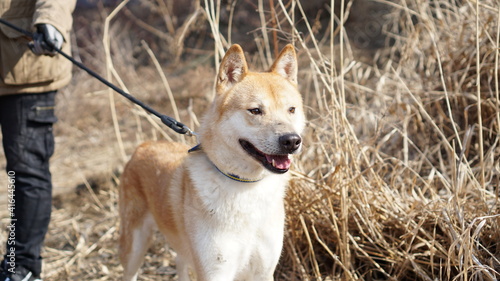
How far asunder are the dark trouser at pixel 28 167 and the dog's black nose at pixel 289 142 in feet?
5.43

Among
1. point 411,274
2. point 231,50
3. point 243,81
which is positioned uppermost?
point 231,50

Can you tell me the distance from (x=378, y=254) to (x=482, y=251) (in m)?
0.57

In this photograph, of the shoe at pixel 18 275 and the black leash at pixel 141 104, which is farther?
the shoe at pixel 18 275

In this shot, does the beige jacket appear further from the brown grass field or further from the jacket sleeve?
the brown grass field

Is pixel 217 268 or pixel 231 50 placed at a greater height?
pixel 231 50

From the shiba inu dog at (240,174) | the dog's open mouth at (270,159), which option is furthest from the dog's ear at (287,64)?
the dog's open mouth at (270,159)

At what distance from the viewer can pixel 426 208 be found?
10.2ft

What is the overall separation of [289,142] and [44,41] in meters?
1.57

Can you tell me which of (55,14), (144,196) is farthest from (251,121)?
(55,14)

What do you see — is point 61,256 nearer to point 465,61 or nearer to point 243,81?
point 243,81

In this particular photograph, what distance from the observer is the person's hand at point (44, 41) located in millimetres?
2967

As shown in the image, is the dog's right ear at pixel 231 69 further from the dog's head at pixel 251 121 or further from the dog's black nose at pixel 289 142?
the dog's black nose at pixel 289 142

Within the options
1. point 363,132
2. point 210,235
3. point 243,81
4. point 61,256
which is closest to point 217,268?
point 210,235

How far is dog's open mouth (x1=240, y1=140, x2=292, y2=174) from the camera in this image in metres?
2.44
